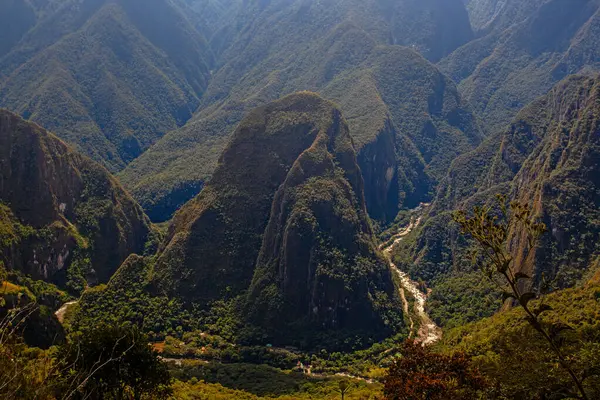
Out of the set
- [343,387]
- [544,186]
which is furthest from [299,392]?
[544,186]

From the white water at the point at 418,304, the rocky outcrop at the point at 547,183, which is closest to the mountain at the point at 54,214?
the white water at the point at 418,304

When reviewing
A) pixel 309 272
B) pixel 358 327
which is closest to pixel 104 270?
pixel 309 272

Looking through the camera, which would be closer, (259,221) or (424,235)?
A: (259,221)

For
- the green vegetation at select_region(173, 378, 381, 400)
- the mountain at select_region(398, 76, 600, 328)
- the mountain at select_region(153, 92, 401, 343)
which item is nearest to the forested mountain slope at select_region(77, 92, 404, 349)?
the mountain at select_region(153, 92, 401, 343)

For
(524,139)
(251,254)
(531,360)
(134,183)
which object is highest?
(531,360)

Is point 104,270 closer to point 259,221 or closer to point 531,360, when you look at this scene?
point 259,221

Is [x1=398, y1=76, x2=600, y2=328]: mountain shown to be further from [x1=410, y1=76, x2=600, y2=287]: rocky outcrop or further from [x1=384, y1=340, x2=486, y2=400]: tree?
[x1=384, y1=340, x2=486, y2=400]: tree

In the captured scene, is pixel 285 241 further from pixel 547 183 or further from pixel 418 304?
pixel 547 183
